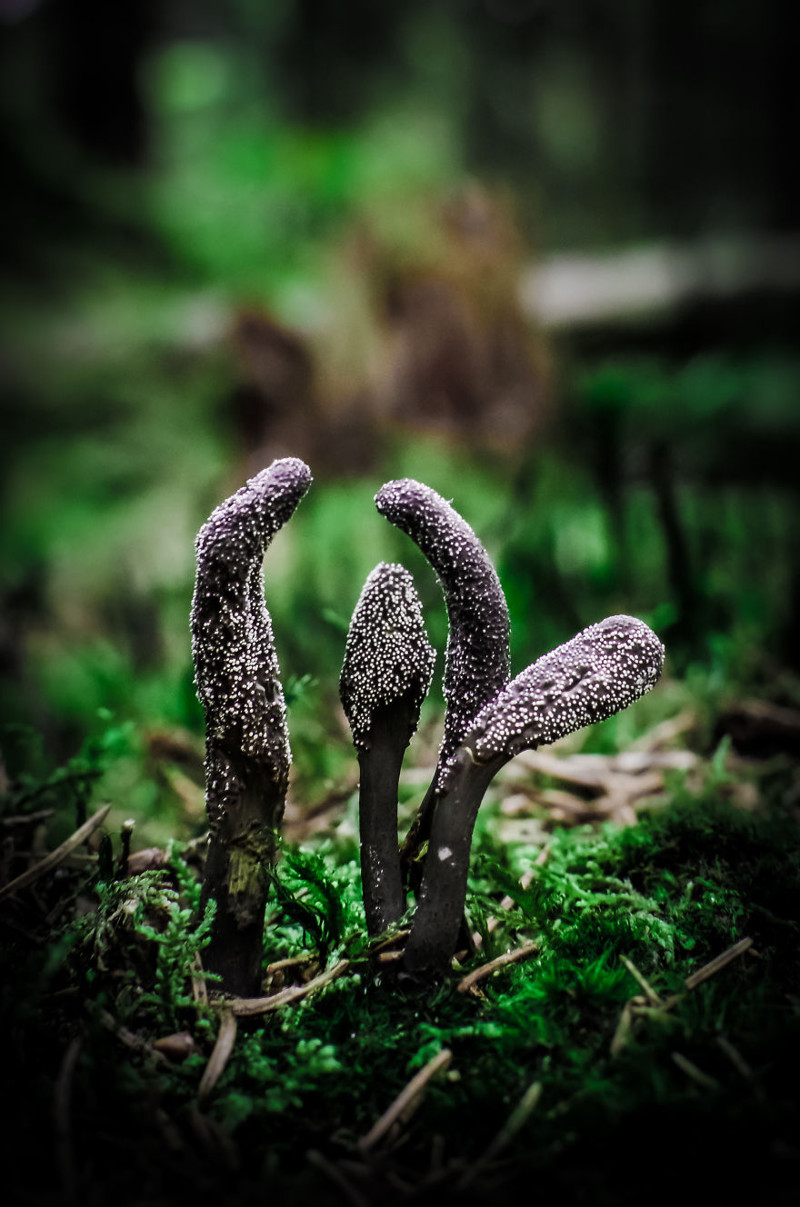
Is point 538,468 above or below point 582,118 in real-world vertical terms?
below

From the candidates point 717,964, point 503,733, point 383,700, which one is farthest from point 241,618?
point 717,964

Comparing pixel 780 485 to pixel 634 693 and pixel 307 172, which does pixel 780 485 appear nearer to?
pixel 307 172

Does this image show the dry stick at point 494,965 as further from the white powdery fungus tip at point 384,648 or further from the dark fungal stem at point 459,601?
the white powdery fungus tip at point 384,648

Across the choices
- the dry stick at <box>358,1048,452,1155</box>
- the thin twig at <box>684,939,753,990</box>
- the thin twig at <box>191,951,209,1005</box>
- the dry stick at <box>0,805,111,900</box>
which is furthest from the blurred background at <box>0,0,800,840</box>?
the thin twig at <box>684,939,753,990</box>

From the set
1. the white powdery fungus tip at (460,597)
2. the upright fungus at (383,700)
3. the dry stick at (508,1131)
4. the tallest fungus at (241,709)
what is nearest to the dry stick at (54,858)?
the tallest fungus at (241,709)

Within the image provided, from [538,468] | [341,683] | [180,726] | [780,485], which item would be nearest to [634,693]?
[341,683]

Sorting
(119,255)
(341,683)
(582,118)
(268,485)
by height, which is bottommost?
(341,683)

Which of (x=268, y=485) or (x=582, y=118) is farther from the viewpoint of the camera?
(x=582, y=118)
